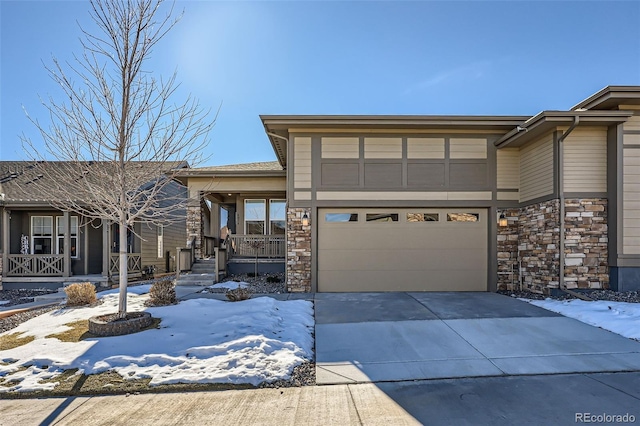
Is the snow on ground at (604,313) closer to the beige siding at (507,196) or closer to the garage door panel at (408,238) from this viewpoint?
the garage door panel at (408,238)

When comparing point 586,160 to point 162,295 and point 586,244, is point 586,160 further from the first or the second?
point 162,295

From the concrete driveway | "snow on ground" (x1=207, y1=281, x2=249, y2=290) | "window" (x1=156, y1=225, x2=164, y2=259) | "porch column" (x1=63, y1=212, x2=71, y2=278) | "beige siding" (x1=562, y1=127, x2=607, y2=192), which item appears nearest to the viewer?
the concrete driveway

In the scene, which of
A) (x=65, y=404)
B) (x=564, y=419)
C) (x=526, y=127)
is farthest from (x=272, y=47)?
(x=564, y=419)

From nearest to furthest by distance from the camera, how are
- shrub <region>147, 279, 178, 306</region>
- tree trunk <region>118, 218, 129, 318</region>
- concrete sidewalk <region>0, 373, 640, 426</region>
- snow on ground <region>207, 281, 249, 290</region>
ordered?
concrete sidewalk <region>0, 373, 640, 426</region>
tree trunk <region>118, 218, 129, 318</region>
shrub <region>147, 279, 178, 306</region>
snow on ground <region>207, 281, 249, 290</region>

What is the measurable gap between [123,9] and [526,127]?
28.6ft

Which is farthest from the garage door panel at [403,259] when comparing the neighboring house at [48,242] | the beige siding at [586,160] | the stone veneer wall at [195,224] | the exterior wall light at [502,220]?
the neighboring house at [48,242]

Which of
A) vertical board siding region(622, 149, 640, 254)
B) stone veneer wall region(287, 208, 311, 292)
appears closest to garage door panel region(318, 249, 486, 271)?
stone veneer wall region(287, 208, 311, 292)

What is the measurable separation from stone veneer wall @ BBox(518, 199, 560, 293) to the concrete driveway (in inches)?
Answer: 52.3

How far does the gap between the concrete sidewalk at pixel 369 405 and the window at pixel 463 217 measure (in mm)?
6099

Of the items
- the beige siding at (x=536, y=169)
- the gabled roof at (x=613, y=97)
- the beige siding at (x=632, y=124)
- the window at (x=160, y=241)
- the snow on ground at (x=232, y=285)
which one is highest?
the gabled roof at (x=613, y=97)

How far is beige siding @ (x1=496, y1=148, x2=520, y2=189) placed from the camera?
9.98 metres

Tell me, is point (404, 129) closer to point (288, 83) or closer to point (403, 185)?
point (403, 185)

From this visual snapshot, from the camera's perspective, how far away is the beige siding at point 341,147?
990 centimetres

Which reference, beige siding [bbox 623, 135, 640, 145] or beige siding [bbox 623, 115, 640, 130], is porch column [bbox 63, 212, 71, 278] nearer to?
beige siding [bbox 623, 135, 640, 145]
